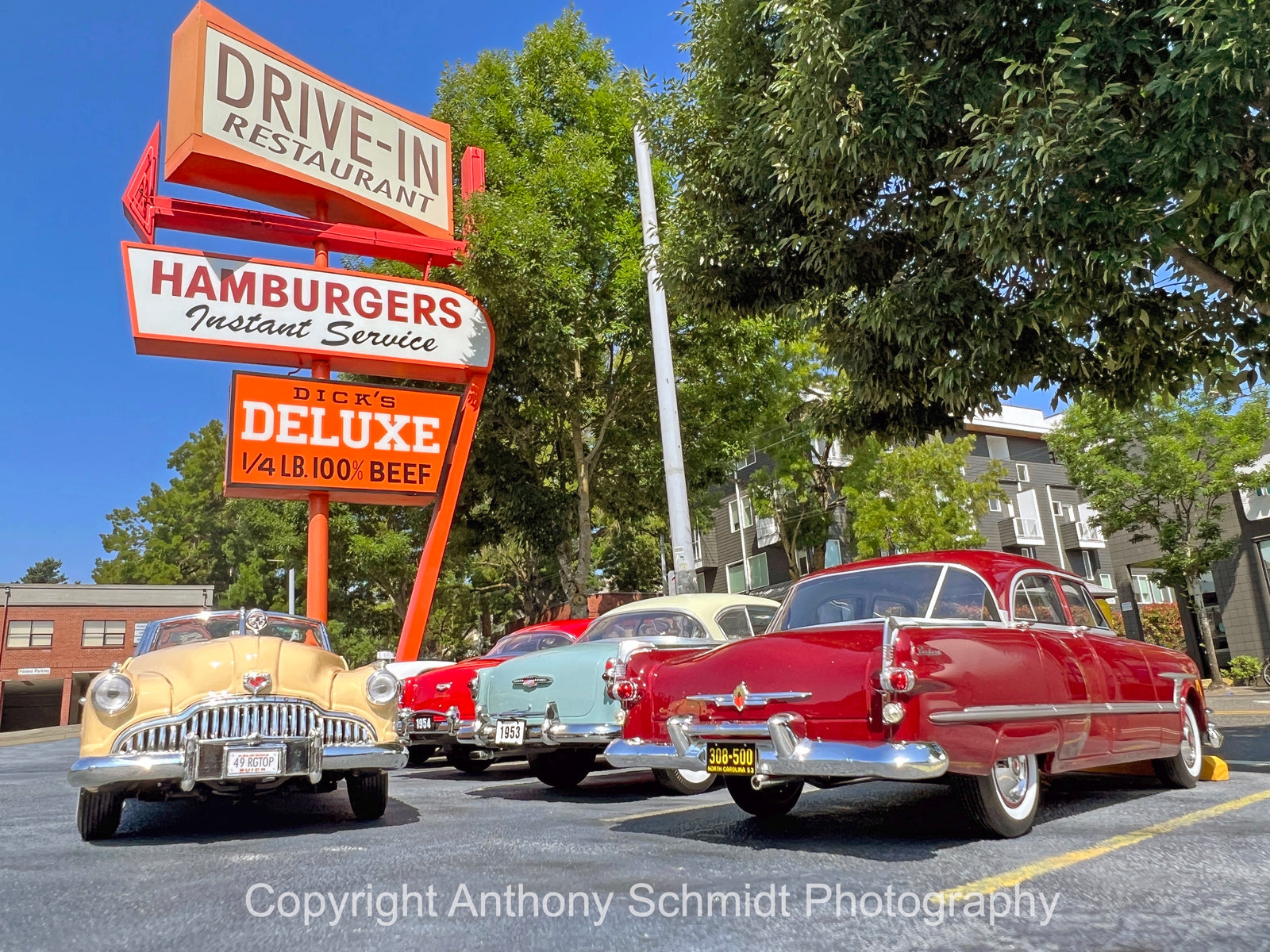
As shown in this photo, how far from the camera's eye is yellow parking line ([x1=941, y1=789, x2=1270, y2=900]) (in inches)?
157

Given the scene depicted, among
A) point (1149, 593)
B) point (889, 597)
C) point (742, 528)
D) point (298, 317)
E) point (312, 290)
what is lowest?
point (889, 597)

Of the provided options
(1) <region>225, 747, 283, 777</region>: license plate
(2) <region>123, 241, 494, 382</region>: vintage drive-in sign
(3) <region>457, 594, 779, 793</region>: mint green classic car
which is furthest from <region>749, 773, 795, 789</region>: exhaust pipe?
(2) <region>123, 241, 494, 382</region>: vintage drive-in sign

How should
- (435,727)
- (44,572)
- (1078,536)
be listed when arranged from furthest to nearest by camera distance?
(44,572), (1078,536), (435,727)

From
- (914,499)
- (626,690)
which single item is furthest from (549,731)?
(914,499)

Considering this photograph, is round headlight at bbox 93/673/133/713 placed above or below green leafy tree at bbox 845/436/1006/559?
below

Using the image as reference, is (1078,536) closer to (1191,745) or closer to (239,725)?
(1191,745)

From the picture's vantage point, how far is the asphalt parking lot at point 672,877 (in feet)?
11.3

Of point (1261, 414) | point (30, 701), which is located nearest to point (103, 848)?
point (1261, 414)

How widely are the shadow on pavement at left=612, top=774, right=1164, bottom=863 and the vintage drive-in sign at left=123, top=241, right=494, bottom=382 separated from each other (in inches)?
478

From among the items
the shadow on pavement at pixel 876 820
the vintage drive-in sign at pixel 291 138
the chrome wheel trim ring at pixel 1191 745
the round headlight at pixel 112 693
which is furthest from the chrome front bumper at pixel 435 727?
the vintage drive-in sign at pixel 291 138

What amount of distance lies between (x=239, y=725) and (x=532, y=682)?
8.88 feet

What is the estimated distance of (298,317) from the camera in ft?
55.7

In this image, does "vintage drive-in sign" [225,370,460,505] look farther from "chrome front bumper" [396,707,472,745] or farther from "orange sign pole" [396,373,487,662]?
"chrome front bumper" [396,707,472,745]

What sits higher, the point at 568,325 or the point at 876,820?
the point at 568,325
